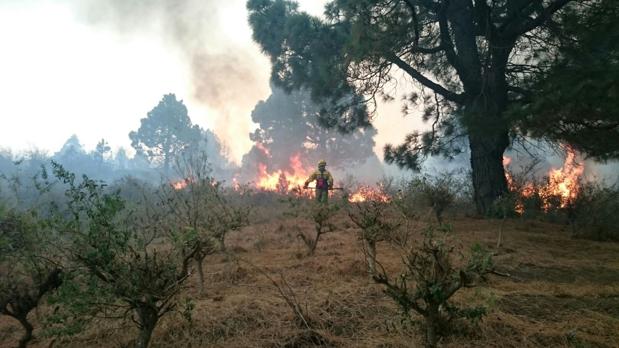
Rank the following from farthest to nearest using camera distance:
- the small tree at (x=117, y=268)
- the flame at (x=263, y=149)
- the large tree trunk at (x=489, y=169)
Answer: the flame at (x=263, y=149), the large tree trunk at (x=489, y=169), the small tree at (x=117, y=268)

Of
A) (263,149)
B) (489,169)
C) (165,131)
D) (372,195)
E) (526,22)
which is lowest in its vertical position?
(372,195)

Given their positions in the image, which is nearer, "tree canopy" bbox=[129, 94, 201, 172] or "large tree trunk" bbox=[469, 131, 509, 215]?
"large tree trunk" bbox=[469, 131, 509, 215]

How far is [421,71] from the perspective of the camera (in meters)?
12.2

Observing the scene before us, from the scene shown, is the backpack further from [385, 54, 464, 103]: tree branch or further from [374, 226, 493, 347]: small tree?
[374, 226, 493, 347]: small tree

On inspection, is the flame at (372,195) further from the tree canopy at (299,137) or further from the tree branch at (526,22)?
A: the tree canopy at (299,137)

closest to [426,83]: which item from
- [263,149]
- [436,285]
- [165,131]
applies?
[436,285]

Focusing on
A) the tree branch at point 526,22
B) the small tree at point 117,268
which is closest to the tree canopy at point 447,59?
the tree branch at point 526,22

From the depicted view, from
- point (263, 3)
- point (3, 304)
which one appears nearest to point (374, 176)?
point (263, 3)

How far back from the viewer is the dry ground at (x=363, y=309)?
137 inches

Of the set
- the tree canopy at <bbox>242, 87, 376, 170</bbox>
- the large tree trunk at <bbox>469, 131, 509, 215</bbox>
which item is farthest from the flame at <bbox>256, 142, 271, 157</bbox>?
the large tree trunk at <bbox>469, 131, 509, 215</bbox>

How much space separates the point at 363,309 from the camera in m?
4.16

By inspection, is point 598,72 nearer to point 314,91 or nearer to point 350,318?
point 350,318

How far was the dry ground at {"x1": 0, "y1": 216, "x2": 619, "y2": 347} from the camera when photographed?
3.48 metres

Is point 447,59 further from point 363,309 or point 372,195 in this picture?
point 363,309
